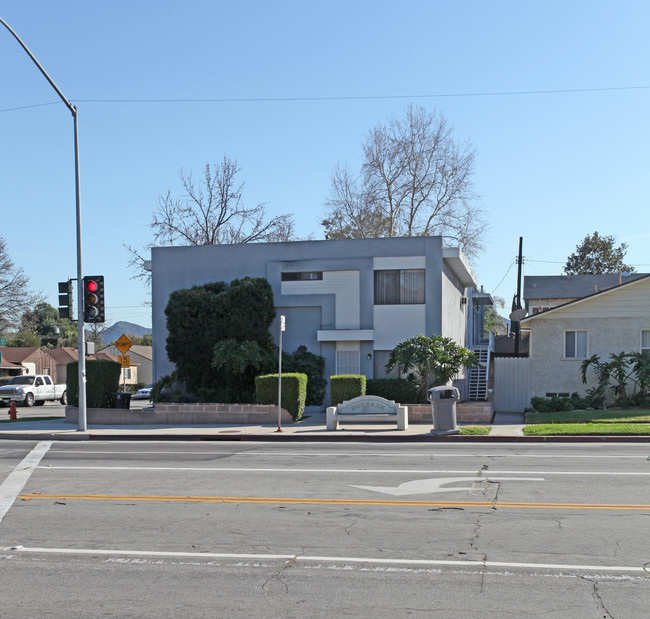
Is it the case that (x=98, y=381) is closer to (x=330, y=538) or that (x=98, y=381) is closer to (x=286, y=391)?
(x=286, y=391)

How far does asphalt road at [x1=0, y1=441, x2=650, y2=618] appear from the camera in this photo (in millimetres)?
6266

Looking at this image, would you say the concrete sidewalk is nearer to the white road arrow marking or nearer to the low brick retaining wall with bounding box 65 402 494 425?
the low brick retaining wall with bounding box 65 402 494 425

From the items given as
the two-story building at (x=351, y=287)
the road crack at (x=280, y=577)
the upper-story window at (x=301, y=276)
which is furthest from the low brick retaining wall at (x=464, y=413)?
the road crack at (x=280, y=577)

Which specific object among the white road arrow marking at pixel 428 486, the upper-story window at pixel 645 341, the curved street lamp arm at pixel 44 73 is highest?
the curved street lamp arm at pixel 44 73

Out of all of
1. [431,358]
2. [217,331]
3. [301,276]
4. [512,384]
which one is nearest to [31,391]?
[217,331]

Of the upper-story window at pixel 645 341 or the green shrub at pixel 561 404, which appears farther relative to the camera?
the upper-story window at pixel 645 341

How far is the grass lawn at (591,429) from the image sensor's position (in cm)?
1870

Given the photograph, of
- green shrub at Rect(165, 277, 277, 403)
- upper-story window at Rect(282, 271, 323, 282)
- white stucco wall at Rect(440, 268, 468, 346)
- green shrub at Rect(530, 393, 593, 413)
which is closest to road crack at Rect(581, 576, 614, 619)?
green shrub at Rect(530, 393, 593, 413)

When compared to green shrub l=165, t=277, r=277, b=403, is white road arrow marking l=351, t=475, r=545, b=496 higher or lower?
lower

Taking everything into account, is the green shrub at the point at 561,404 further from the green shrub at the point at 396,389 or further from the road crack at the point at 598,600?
the road crack at the point at 598,600

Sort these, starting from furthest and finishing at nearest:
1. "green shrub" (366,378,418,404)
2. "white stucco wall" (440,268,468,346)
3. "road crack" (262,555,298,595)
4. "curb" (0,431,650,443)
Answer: "white stucco wall" (440,268,468,346) → "green shrub" (366,378,418,404) → "curb" (0,431,650,443) → "road crack" (262,555,298,595)

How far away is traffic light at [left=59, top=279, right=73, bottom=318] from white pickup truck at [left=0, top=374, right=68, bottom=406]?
23030 mm

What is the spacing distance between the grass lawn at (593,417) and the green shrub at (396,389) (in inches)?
155

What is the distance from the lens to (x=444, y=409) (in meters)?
19.9
